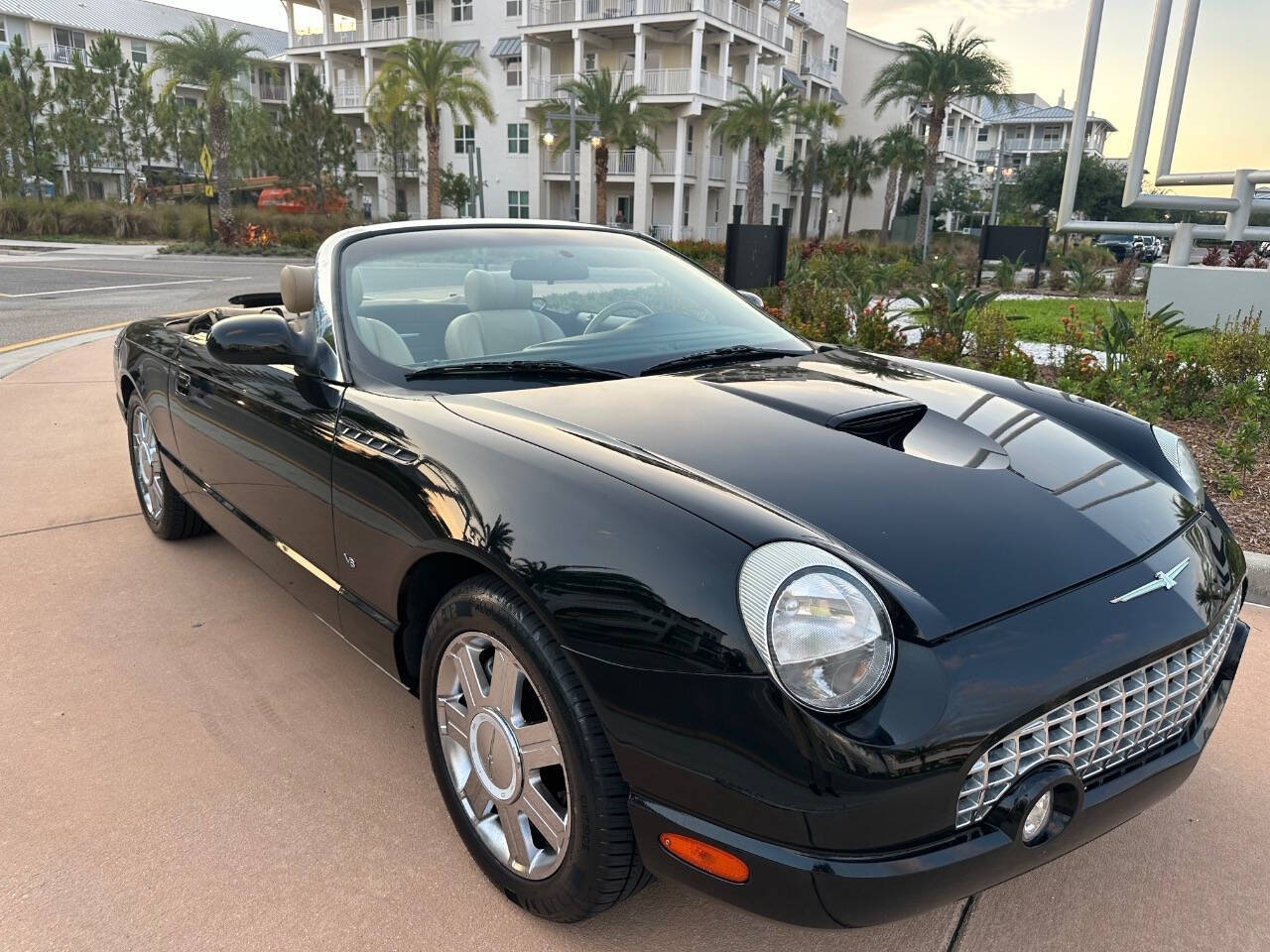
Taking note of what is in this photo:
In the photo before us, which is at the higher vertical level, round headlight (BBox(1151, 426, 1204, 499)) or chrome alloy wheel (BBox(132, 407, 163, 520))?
round headlight (BBox(1151, 426, 1204, 499))

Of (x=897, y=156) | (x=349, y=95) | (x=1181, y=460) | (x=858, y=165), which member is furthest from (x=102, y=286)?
(x=858, y=165)

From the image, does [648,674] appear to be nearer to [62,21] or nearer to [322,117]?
[322,117]

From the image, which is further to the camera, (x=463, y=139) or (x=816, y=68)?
(x=816, y=68)

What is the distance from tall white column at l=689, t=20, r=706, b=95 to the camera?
139ft

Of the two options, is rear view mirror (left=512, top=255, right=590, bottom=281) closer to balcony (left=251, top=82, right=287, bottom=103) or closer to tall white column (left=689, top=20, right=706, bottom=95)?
tall white column (left=689, top=20, right=706, bottom=95)

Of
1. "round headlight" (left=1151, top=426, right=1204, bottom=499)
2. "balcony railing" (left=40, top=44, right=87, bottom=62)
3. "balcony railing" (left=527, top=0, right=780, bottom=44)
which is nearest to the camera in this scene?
"round headlight" (left=1151, top=426, right=1204, bottom=499)

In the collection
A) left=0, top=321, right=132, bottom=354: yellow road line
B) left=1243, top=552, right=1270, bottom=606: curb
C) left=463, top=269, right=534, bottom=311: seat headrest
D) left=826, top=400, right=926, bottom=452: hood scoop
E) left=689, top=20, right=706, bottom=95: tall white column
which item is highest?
left=689, top=20, right=706, bottom=95: tall white column

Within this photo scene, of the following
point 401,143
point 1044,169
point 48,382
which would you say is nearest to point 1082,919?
point 48,382

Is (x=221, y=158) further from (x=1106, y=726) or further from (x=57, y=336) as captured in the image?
(x=1106, y=726)

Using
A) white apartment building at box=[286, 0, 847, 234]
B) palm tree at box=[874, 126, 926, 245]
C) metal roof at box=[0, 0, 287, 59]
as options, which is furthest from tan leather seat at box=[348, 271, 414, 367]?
metal roof at box=[0, 0, 287, 59]

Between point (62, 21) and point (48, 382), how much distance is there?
70.0 m

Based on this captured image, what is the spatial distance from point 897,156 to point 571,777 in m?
58.9

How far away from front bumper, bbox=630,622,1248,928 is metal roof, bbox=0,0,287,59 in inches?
2794

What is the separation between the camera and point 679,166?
149 ft
